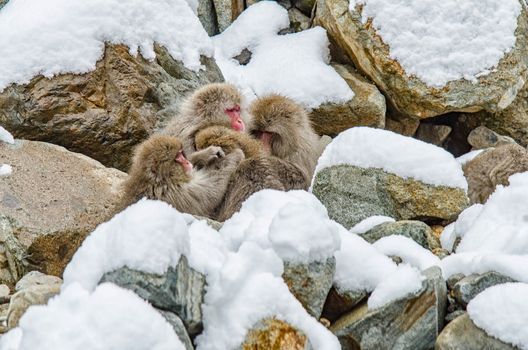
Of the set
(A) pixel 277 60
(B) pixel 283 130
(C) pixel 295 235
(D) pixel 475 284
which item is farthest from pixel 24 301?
(A) pixel 277 60

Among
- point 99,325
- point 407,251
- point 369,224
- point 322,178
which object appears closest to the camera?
point 99,325

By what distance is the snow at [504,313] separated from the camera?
10.2 feet

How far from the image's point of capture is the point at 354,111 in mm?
7398

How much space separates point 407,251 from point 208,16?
536cm

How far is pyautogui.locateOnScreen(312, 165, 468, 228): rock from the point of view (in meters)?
5.03

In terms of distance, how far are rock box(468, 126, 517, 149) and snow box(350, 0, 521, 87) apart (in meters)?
0.76

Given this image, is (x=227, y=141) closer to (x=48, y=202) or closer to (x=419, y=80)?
(x=48, y=202)

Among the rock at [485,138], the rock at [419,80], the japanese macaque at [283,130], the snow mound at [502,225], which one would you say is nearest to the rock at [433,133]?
the rock at [485,138]

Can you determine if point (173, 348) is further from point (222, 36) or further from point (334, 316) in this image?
point (222, 36)

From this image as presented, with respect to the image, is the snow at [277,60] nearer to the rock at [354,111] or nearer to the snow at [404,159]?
the rock at [354,111]

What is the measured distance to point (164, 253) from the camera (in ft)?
9.96

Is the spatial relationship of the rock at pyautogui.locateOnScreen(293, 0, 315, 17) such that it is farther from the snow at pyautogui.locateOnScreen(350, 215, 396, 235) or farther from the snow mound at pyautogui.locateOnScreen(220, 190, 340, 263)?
the snow mound at pyautogui.locateOnScreen(220, 190, 340, 263)

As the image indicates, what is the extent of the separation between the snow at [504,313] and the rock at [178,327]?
1.09 metres

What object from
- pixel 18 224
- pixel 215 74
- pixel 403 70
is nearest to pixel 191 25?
pixel 215 74
